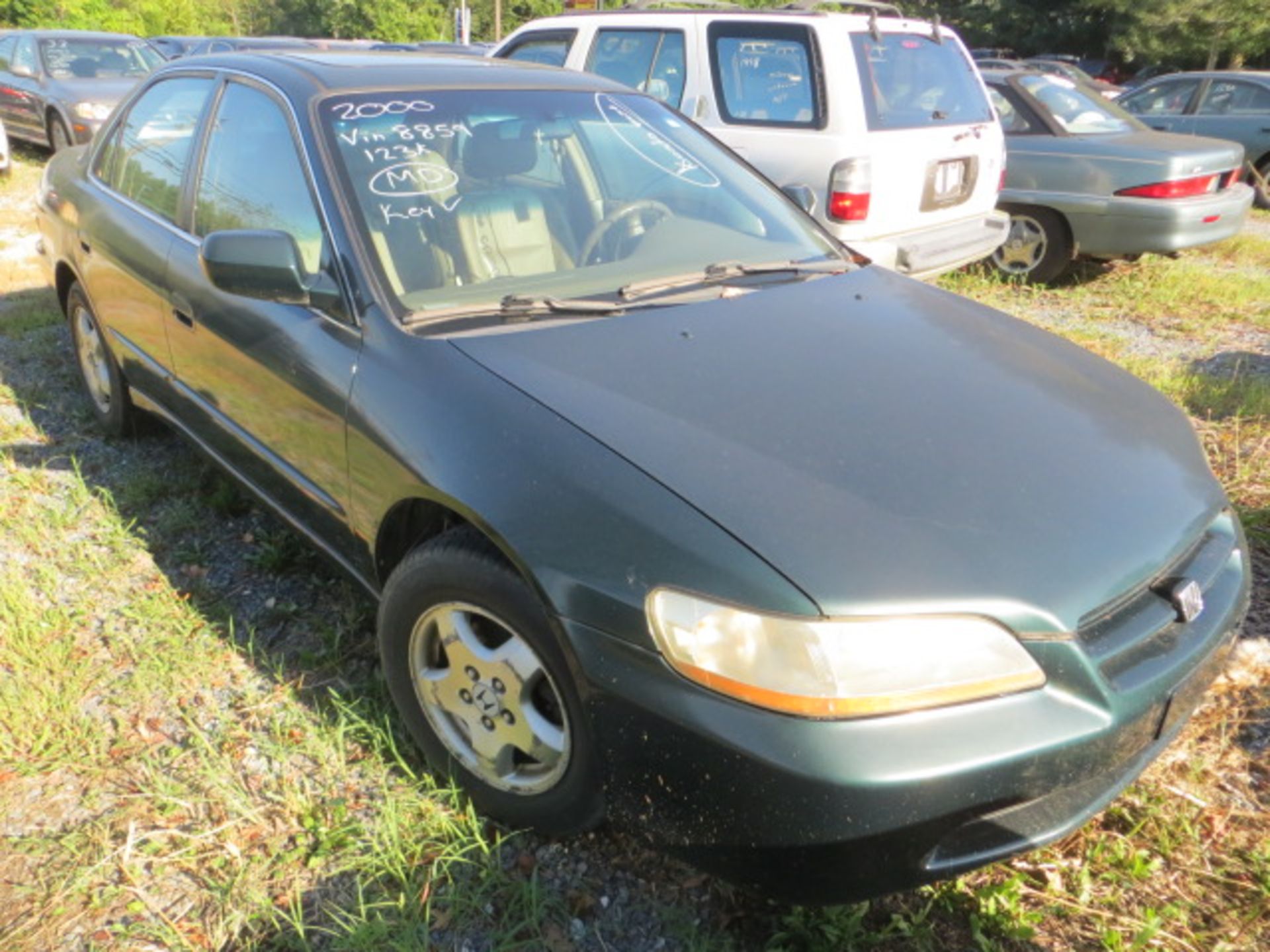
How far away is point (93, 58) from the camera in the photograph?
35.3ft

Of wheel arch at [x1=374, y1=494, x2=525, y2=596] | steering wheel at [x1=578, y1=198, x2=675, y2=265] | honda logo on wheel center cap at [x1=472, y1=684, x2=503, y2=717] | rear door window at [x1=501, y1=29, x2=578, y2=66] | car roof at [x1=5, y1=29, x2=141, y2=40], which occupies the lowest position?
honda logo on wheel center cap at [x1=472, y1=684, x2=503, y2=717]

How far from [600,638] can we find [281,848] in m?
0.98

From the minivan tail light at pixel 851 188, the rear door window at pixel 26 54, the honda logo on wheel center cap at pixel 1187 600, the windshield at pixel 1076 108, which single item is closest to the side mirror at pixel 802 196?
the minivan tail light at pixel 851 188

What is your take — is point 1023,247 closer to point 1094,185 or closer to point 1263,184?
point 1094,185

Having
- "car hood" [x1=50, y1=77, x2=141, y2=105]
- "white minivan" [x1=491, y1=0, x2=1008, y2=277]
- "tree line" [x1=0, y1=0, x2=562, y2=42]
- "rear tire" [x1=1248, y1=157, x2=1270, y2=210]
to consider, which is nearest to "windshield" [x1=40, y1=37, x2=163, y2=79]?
"car hood" [x1=50, y1=77, x2=141, y2=105]

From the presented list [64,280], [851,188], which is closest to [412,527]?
[64,280]

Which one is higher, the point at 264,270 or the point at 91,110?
the point at 264,270

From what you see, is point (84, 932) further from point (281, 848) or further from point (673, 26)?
point (673, 26)

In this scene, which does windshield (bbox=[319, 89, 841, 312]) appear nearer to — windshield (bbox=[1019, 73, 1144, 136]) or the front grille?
the front grille

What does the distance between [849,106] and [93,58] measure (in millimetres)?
9478

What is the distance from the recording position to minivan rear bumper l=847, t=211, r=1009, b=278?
5.06 meters

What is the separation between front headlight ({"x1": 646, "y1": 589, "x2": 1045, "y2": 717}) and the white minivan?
3.65m

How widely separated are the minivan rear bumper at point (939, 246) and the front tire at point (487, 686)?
341 cm

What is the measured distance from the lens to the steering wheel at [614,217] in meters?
2.66
